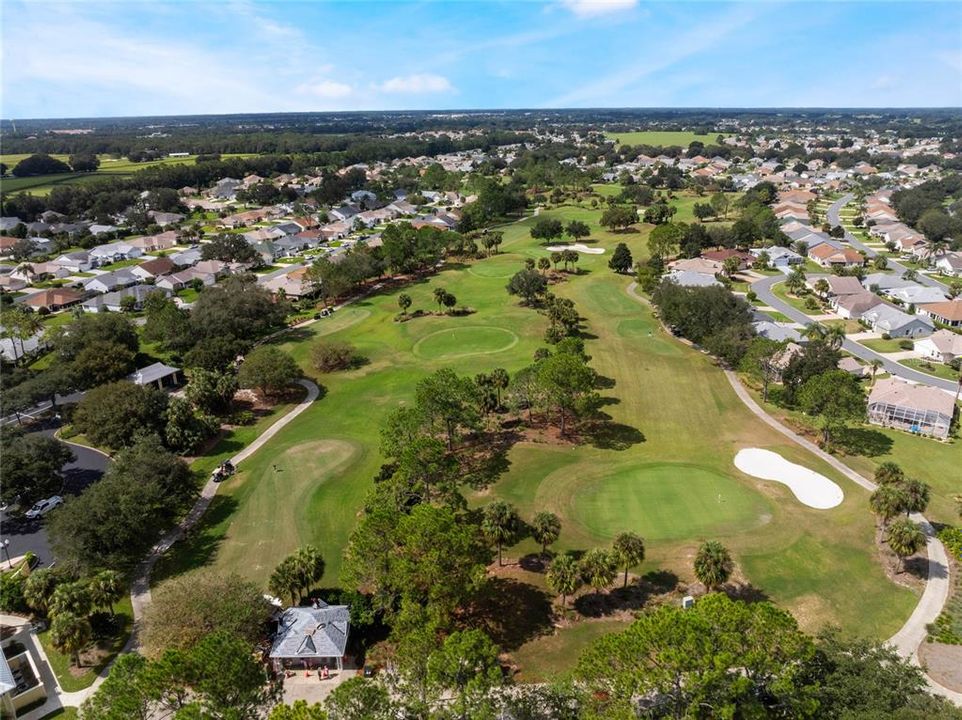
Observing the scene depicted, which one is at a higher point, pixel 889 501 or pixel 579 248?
pixel 579 248

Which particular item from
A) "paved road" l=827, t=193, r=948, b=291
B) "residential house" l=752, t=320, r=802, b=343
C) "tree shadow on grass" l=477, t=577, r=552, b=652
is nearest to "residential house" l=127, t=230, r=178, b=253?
"residential house" l=752, t=320, r=802, b=343

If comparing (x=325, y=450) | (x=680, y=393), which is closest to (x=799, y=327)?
(x=680, y=393)

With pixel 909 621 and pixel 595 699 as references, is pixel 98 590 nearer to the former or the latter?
pixel 595 699

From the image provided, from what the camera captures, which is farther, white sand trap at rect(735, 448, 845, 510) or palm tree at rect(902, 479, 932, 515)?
white sand trap at rect(735, 448, 845, 510)

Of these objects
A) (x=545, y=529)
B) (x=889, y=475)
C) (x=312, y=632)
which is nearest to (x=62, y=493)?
(x=312, y=632)

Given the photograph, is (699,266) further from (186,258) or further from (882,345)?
(186,258)

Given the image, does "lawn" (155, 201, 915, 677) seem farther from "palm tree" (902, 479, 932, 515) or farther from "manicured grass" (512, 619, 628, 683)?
"palm tree" (902, 479, 932, 515)
